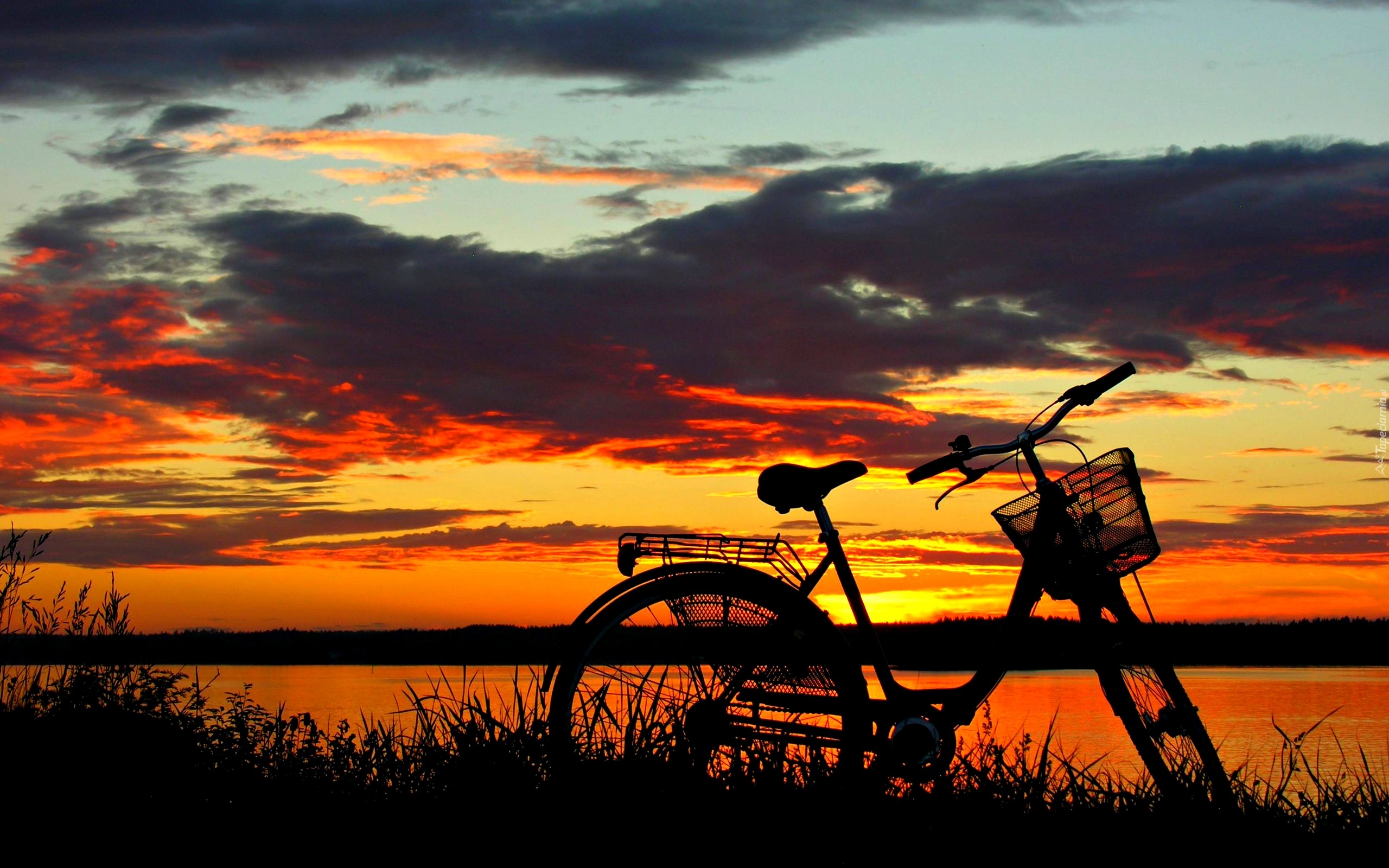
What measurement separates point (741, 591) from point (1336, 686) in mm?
48727

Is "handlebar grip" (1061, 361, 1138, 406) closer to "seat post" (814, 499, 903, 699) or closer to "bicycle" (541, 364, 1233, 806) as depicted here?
"bicycle" (541, 364, 1233, 806)

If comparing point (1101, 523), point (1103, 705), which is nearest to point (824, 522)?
point (1101, 523)

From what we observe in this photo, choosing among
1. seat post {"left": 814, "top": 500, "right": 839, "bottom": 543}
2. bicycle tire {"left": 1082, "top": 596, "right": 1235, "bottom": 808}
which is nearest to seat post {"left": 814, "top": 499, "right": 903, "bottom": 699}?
seat post {"left": 814, "top": 500, "right": 839, "bottom": 543}

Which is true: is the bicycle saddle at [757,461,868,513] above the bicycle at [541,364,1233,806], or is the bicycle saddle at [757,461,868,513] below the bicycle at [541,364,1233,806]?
above

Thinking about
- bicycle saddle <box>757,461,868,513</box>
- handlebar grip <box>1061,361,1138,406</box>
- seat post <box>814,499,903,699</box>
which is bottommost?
seat post <box>814,499,903,699</box>

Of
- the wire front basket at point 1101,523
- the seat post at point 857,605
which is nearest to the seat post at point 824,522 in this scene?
the seat post at point 857,605

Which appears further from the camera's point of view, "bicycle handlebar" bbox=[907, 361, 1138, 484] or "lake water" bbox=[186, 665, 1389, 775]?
"lake water" bbox=[186, 665, 1389, 775]

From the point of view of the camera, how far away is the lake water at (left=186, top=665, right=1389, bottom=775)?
55.8 ft

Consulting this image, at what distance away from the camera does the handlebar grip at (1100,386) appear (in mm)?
4363

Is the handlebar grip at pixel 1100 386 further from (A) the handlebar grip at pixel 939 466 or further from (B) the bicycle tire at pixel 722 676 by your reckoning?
(B) the bicycle tire at pixel 722 676

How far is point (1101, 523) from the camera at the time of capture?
4.47 m

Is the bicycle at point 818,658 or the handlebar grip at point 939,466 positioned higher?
the handlebar grip at point 939,466

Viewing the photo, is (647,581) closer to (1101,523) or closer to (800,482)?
(800,482)

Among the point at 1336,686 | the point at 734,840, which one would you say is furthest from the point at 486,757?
the point at 1336,686
